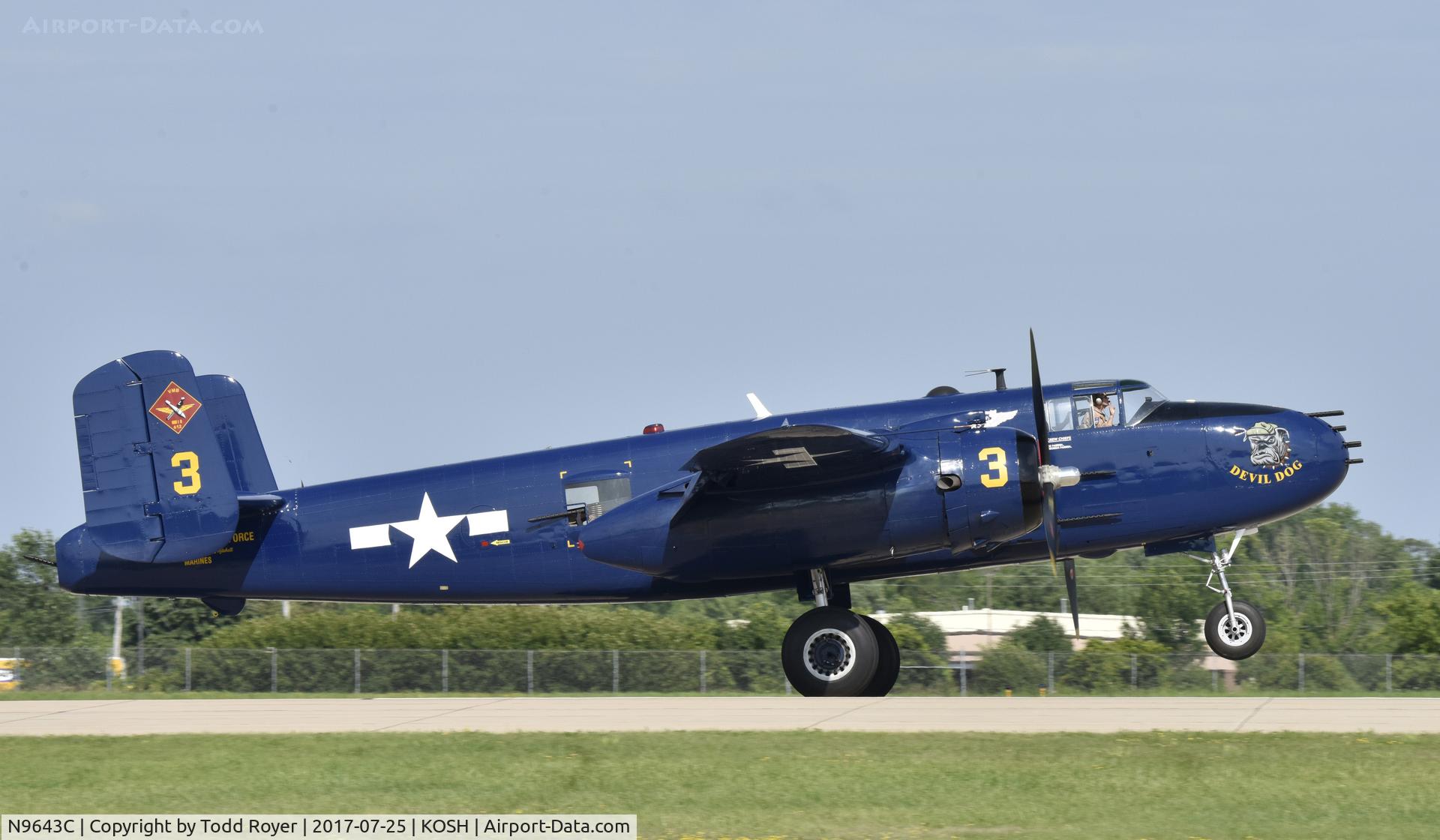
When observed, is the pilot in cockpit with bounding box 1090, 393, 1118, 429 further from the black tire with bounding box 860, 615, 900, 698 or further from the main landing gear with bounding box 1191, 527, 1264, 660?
the black tire with bounding box 860, 615, 900, 698

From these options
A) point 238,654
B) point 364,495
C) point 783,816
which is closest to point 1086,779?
point 783,816

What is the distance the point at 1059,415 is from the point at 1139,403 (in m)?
1.13

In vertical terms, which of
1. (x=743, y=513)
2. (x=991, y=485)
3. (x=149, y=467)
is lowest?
(x=743, y=513)

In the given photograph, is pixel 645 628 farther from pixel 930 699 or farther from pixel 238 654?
pixel 930 699

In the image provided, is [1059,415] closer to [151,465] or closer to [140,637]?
[151,465]

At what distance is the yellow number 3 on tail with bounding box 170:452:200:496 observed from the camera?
21.5m

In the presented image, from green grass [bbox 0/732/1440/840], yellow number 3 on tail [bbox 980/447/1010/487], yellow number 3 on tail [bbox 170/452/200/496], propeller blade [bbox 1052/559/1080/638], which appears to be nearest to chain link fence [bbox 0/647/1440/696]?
propeller blade [bbox 1052/559/1080/638]

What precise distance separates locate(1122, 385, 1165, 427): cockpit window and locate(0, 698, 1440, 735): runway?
12.0 ft

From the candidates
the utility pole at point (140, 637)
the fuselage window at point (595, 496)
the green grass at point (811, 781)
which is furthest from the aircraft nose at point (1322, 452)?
the utility pole at point (140, 637)

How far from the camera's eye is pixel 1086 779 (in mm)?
13508

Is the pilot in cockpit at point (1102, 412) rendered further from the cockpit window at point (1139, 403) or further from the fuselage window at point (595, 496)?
the fuselage window at point (595, 496)

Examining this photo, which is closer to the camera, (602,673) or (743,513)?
(743,513)

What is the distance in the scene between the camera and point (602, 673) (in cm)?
3247

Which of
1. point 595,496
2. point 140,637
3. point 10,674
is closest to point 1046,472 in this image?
point 595,496
